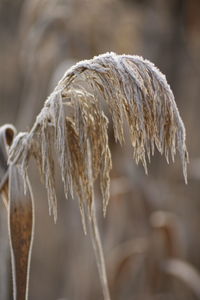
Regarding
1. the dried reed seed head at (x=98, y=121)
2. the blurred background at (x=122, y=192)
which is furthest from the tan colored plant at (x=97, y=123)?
the blurred background at (x=122, y=192)

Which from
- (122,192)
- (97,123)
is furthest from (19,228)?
(122,192)

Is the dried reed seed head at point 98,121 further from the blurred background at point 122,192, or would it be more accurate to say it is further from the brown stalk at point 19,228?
the blurred background at point 122,192

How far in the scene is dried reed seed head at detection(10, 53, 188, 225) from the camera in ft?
2.67

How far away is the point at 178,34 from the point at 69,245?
1.56m

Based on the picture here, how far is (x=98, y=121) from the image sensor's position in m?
0.86

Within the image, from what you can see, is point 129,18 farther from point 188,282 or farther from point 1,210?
point 1,210

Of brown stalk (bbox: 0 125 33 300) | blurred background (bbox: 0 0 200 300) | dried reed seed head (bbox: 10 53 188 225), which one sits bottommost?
blurred background (bbox: 0 0 200 300)

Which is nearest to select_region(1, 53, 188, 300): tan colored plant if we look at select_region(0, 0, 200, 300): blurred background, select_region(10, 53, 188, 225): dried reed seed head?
select_region(10, 53, 188, 225): dried reed seed head

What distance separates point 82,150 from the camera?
0.85 metres

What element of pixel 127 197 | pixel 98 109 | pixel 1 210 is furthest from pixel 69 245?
pixel 98 109

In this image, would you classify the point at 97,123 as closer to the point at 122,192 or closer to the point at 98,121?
the point at 98,121

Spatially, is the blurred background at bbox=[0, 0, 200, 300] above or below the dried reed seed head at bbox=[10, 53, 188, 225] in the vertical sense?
below

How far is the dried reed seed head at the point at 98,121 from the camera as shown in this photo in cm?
81

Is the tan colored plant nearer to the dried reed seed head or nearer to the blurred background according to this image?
the dried reed seed head
